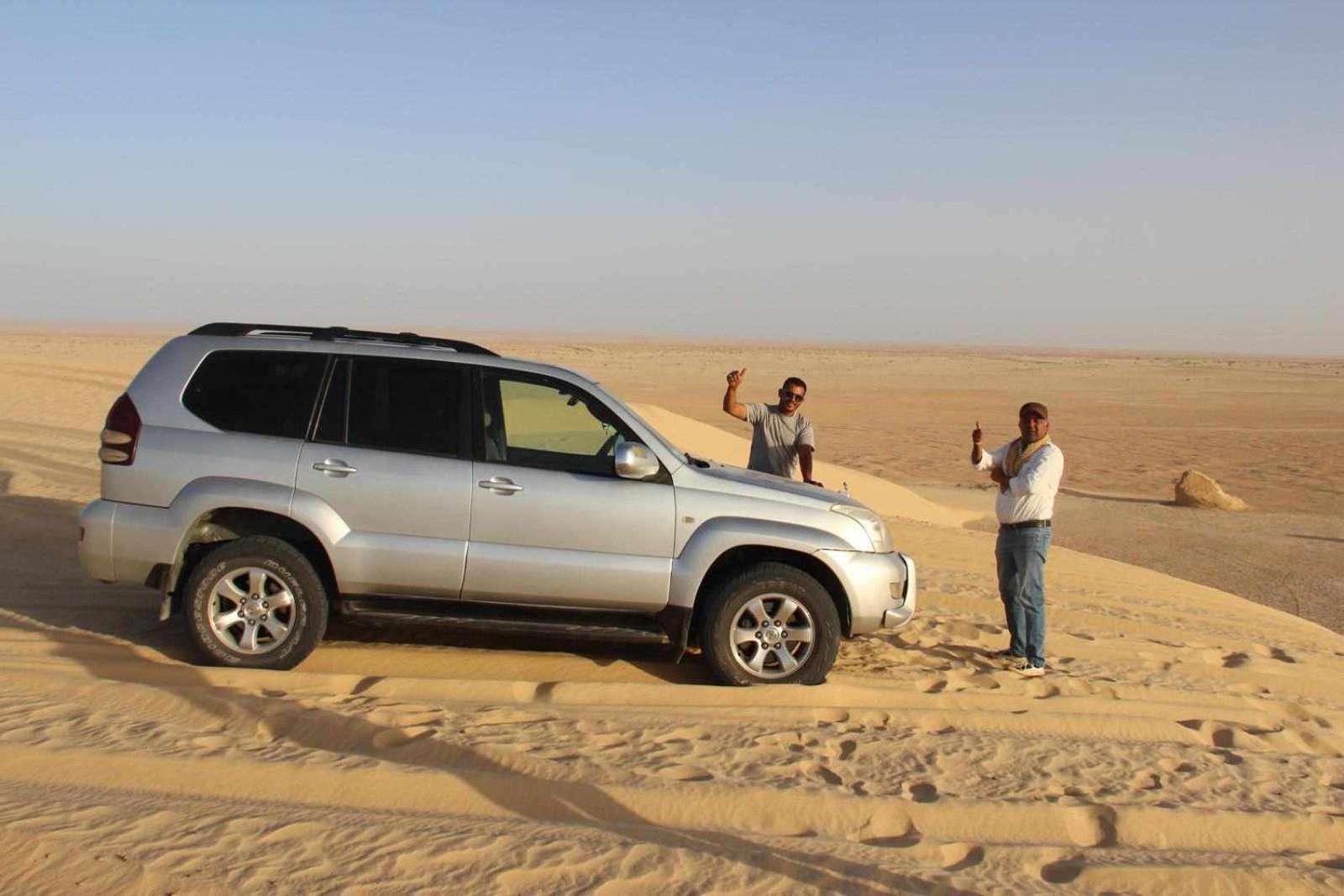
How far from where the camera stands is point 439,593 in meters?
6.18

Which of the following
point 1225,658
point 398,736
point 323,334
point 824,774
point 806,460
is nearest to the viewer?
point 824,774

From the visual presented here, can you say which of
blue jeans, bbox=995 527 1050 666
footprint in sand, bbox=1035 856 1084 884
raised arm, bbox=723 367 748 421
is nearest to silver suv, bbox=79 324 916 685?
blue jeans, bbox=995 527 1050 666

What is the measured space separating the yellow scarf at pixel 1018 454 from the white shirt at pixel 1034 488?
3 centimetres

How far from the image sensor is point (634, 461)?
6.07 meters

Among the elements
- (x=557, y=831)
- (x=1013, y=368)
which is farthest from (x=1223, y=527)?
(x=1013, y=368)

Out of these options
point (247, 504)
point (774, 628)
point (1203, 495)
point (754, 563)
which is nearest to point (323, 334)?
point (247, 504)

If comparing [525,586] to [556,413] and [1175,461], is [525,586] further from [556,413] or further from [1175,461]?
[1175,461]

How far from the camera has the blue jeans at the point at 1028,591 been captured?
22.8 ft

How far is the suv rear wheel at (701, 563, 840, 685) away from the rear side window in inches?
97.8

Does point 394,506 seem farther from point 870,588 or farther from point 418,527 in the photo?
point 870,588

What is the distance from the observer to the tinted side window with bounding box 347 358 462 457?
6.28m

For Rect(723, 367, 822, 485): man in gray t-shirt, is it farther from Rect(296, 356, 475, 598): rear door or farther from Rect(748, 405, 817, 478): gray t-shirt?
Rect(296, 356, 475, 598): rear door

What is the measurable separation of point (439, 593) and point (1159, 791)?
3.62m

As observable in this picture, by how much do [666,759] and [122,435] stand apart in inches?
135
